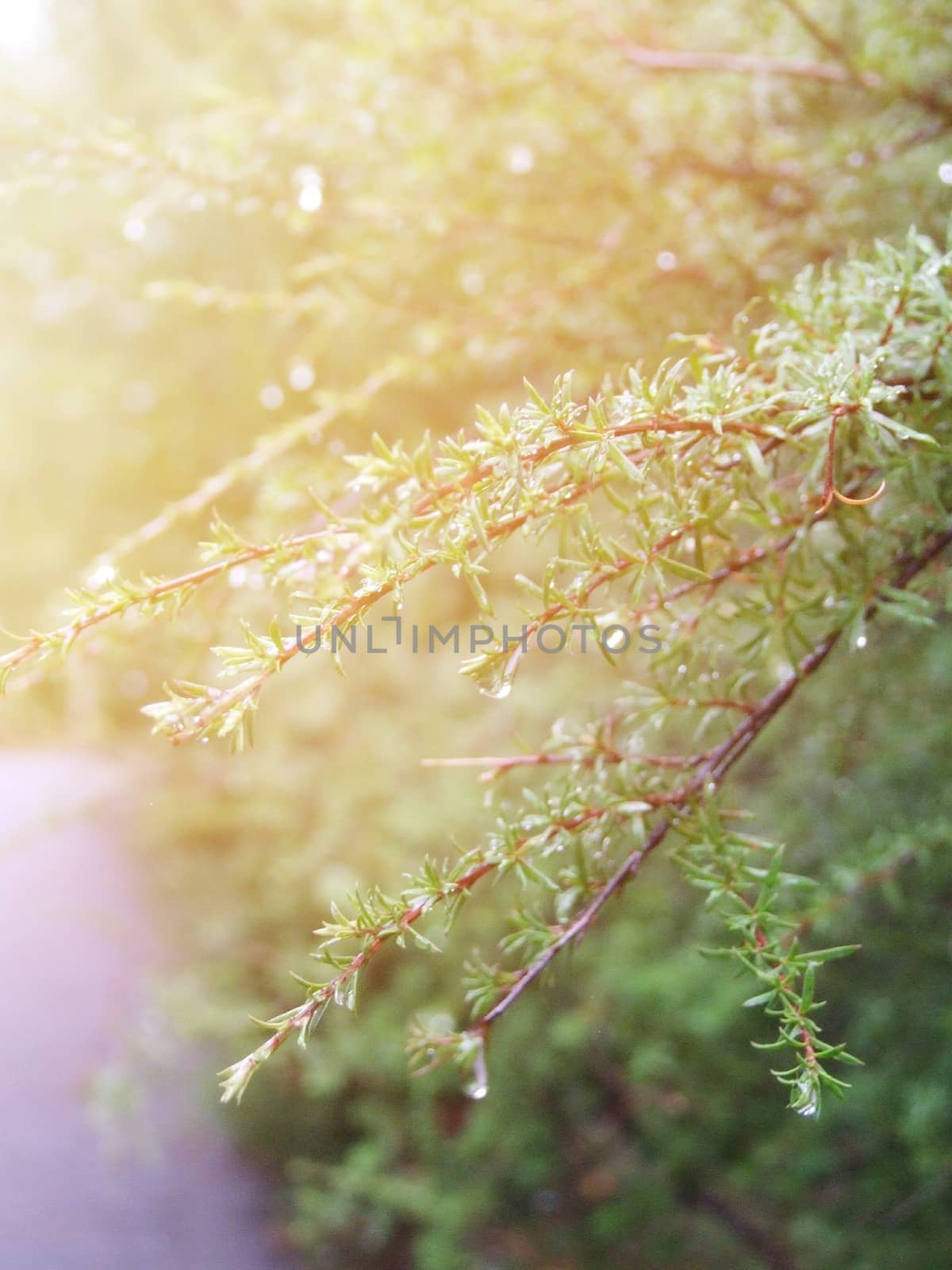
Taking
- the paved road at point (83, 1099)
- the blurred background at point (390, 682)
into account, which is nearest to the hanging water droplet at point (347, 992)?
the blurred background at point (390, 682)

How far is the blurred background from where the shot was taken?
4.22ft

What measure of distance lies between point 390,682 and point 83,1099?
5.02 feet

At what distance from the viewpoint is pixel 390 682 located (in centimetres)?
292

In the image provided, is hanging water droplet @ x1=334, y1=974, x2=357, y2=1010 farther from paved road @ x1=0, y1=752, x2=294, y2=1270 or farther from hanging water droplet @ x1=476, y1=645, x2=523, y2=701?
paved road @ x1=0, y1=752, x2=294, y2=1270

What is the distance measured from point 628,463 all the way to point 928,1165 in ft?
5.09

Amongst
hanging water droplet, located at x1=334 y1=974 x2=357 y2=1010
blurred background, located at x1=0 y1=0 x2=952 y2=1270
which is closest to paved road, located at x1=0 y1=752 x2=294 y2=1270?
blurred background, located at x1=0 y1=0 x2=952 y2=1270

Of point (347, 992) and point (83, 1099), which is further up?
point (83, 1099)

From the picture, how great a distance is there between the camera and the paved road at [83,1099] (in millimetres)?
2506

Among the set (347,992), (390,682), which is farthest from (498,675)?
(390,682)

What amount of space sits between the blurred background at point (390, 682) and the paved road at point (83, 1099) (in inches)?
0.5

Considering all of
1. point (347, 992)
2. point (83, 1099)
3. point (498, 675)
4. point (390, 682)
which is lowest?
point (347, 992)

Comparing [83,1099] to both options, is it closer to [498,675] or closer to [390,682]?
[390,682]

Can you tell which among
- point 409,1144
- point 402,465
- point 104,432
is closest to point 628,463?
point 402,465

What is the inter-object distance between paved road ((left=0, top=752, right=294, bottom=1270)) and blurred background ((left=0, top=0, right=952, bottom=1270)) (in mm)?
12
